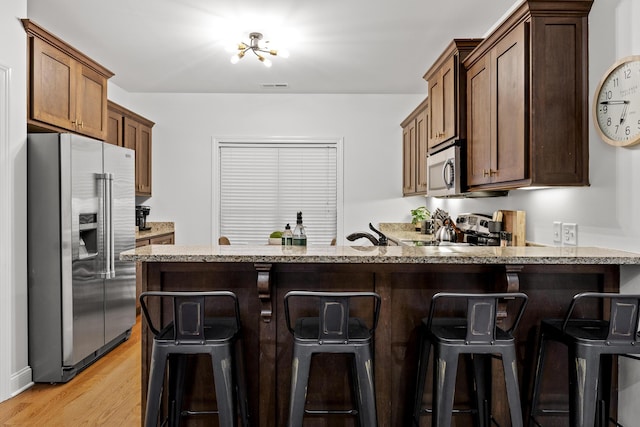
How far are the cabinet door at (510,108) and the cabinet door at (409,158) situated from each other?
220cm

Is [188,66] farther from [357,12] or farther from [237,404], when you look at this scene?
[237,404]

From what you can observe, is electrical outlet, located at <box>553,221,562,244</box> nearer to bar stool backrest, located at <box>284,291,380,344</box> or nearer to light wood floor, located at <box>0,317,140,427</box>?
bar stool backrest, located at <box>284,291,380,344</box>

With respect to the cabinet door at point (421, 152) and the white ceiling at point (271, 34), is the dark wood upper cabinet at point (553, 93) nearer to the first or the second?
the white ceiling at point (271, 34)

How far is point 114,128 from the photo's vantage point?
4.46 m

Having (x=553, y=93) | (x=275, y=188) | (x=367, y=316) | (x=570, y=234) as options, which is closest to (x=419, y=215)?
(x=275, y=188)

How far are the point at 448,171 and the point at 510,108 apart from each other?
89cm

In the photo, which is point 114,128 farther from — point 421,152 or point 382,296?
point 382,296

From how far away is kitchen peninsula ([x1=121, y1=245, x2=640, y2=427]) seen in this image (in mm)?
1960

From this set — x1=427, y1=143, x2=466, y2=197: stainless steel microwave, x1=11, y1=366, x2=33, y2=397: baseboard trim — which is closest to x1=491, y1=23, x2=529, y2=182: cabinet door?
x1=427, y1=143, x2=466, y2=197: stainless steel microwave

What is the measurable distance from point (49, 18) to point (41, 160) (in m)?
1.20

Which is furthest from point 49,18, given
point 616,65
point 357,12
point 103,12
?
point 616,65

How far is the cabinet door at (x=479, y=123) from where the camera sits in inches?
105

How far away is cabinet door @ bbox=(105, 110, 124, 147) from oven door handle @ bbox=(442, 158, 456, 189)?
332 centimetres

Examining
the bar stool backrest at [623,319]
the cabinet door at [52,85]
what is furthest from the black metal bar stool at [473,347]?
the cabinet door at [52,85]
